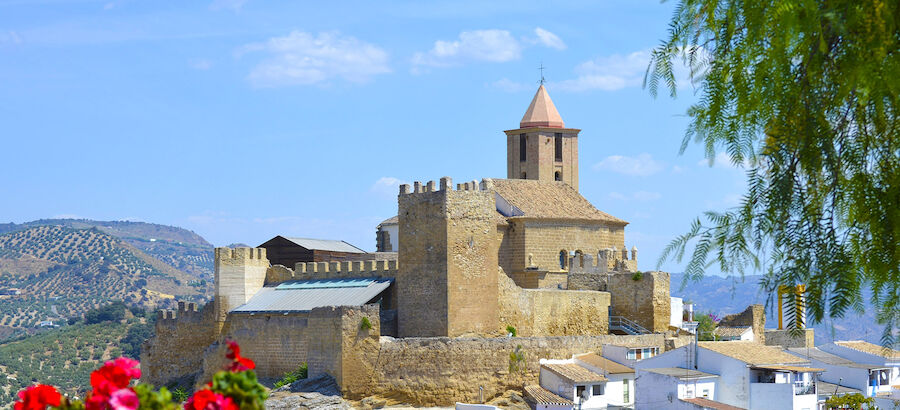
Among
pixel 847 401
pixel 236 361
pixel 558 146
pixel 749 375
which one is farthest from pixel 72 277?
pixel 236 361

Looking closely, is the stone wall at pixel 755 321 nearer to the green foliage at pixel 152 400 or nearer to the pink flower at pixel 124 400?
the green foliage at pixel 152 400

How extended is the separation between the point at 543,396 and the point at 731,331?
1384cm

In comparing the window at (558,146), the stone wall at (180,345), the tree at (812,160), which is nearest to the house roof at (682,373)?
the stone wall at (180,345)

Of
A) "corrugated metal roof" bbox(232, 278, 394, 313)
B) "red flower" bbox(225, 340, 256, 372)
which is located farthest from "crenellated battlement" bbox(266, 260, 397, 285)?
"red flower" bbox(225, 340, 256, 372)

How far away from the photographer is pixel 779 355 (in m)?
34.4

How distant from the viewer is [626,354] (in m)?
34.0

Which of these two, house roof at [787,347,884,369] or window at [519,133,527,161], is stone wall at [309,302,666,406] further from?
window at [519,133,527,161]

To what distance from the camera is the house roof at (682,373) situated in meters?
31.8

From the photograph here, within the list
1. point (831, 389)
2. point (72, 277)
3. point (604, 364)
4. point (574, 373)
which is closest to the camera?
point (574, 373)

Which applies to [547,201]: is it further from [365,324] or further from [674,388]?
[365,324]

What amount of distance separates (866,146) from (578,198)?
122ft

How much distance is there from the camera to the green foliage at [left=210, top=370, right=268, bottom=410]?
7.78 meters

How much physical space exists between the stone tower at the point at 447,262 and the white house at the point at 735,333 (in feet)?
41.8

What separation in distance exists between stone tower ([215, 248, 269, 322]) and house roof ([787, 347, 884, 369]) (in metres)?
18.0
